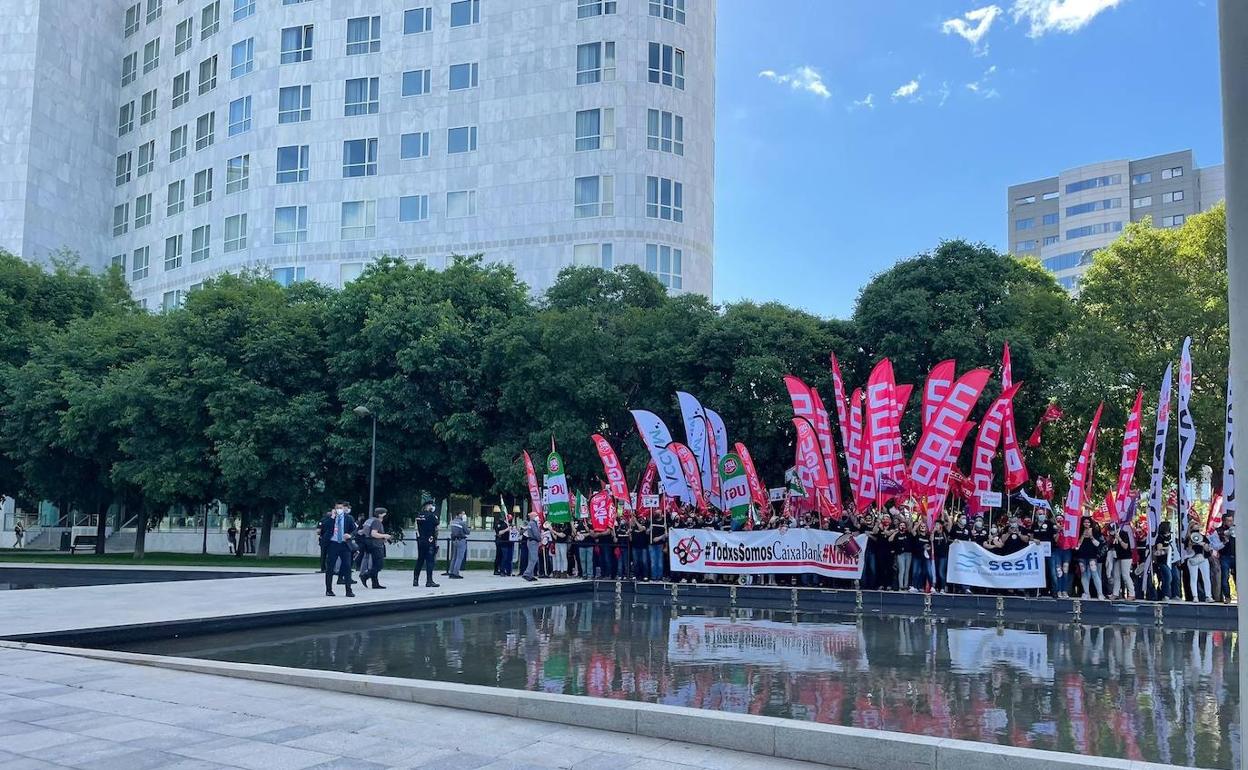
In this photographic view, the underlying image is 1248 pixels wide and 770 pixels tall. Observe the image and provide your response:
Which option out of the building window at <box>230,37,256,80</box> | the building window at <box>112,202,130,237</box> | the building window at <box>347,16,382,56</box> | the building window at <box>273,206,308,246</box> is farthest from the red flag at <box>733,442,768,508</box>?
the building window at <box>112,202,130,237</box>

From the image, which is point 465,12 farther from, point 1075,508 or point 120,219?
point 1075,508

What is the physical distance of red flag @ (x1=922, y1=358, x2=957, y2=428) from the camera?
2092cm

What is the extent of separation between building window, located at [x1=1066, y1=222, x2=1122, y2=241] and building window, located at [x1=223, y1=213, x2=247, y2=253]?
103 m

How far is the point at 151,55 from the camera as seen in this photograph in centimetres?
7000

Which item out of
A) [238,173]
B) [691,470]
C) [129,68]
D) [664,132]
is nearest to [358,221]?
[238,173]

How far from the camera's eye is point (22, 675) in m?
10.5

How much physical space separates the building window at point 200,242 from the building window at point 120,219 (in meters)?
11.4

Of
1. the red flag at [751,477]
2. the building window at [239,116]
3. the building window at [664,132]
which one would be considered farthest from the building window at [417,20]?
the red flag at [751,477]

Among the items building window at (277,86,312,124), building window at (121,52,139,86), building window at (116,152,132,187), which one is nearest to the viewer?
building window at (277,86,312,124)

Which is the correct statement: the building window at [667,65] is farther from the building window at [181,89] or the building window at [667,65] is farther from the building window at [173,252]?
the building window at [173,252]

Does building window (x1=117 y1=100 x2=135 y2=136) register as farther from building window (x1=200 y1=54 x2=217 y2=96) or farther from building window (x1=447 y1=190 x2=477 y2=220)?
building window (x1=447 y1=190 x2=477 y2=220)

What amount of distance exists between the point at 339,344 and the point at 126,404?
7.93 metres

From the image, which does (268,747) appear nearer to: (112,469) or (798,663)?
(798,663)

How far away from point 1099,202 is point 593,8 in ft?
300
